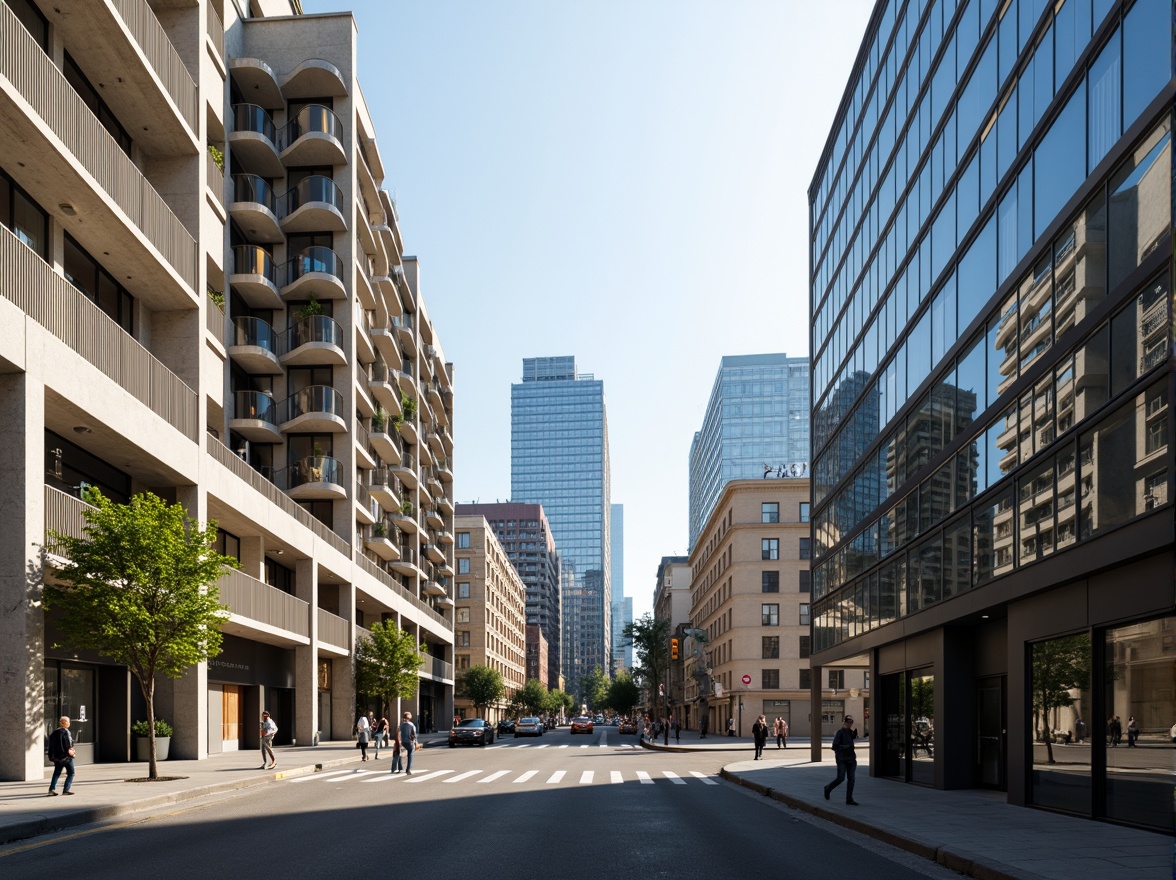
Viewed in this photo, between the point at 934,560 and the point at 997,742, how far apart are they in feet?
14.4

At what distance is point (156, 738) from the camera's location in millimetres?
28516

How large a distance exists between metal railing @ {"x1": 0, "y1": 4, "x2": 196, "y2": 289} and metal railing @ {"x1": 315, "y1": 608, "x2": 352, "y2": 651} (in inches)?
763

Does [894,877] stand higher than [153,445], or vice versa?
[153,445]

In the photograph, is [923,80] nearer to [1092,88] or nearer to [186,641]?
[1092,88]

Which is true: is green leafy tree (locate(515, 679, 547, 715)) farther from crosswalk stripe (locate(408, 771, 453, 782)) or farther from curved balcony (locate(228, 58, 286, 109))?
crosswalk stripe (locate(408, 771, 453, 782))

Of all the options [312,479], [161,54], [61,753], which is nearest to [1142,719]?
[61,753]

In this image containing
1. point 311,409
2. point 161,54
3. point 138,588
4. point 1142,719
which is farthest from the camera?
point 311,409

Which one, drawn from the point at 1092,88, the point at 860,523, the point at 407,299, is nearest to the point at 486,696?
the point at 407,299

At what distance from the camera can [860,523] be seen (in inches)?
1357

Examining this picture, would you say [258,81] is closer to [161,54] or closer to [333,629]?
[161,54]

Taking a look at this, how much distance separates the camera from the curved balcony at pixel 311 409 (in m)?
47.6

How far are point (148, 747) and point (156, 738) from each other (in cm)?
122

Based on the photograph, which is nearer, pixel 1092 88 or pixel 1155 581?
pixel 1155 581

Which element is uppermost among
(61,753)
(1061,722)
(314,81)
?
(314,81)
